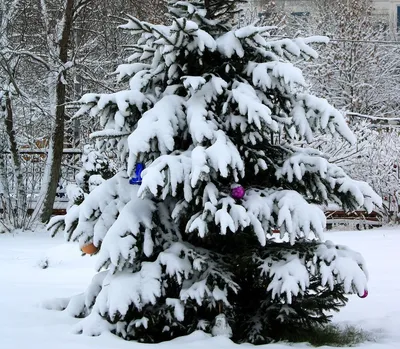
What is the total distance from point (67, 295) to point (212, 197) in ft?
8.86

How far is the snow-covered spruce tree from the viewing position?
404 cm

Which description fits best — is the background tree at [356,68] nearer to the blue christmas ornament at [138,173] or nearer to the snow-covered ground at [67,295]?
the snow-covered ground at [67,295]

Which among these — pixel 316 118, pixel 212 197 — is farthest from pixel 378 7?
pixel 212 197

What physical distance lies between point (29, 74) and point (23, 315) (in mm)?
12976

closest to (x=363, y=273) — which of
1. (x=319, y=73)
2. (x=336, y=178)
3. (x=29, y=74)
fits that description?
(x=336, y=178)

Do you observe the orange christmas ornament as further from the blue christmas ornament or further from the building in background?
the building in background

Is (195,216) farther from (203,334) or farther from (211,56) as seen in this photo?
(211,56)

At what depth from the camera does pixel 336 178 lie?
443 centimetres

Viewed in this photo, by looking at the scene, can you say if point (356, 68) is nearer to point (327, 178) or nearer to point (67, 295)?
point (67, 295)

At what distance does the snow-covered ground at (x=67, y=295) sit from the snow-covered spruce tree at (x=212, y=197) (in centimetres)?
21

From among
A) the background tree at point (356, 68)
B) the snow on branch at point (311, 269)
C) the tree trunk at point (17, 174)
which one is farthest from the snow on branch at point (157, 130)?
the background tree at point (356, 68)

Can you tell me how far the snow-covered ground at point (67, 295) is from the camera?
4.05m

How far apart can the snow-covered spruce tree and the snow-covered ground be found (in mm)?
208

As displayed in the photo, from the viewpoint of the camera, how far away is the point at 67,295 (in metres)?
6.06
